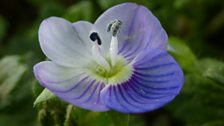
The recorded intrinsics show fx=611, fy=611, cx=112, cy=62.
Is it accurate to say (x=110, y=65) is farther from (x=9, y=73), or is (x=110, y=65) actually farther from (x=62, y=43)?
(x=9, y=73)

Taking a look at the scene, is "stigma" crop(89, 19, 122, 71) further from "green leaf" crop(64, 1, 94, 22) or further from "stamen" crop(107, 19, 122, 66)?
"green leaf" crop(64, 1, 94, 22)

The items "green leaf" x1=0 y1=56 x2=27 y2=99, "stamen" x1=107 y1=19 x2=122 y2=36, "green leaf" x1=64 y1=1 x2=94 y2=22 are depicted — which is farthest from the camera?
"green leaf" x1=64 y1=1 x2=94 y2=22

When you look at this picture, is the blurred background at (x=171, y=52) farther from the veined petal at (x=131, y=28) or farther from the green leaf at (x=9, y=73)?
the veined petal at (x=131, y=28)

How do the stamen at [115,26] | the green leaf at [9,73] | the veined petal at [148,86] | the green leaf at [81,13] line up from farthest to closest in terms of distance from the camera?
1. the green leaf at [81,13]
2. the green leaf at [9,73]
3. the stamen at [115,26]
4. the veined petal at [148,86]

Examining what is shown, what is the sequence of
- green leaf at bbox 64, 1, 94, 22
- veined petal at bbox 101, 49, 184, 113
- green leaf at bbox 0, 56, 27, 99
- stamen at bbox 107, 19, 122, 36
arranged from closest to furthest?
veined petal at bbox 101, 49, 184, 113 → stamen at bbox 107, 19, 122, 36 → green leaf at bbox 0, 56, 27, 99 → green leaf at bbox 64, 1, 94, 22

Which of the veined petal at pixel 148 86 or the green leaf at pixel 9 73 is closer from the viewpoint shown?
the veined petal at pixel 148 86

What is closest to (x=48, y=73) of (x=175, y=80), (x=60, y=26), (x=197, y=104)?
(x=60, y=26)

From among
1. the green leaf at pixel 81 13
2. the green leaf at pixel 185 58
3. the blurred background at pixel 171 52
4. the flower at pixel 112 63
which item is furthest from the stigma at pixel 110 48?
the green leaf at pixel 81 13

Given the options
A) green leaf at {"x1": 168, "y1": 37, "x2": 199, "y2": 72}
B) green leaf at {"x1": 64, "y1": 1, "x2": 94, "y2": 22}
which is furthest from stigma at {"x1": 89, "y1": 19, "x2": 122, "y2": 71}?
green leaf at {"x1": 64, "y1": 1, "x2": 94, "y2": 22}
